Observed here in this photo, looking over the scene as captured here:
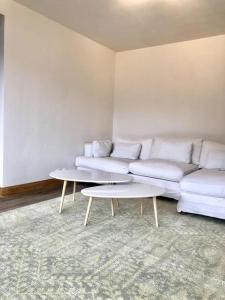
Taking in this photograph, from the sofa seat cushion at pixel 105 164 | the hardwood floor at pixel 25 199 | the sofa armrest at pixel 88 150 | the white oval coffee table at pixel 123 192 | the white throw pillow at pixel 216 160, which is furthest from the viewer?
the sofa armrest at pixel 88 150

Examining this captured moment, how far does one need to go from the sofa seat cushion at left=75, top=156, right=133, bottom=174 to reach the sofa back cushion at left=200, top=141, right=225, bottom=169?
115 cm

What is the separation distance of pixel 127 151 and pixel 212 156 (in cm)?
141

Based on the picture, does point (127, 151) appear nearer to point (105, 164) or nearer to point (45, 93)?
point (105, 164)

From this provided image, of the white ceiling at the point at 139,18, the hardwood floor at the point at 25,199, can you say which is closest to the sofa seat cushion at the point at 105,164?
the hardwood floor at the point at 25,199

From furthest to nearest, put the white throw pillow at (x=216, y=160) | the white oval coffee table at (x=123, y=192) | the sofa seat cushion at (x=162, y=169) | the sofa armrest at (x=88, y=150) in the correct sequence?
the sofa armrest at (x=88, y=150) → the white throw pillow at (x=216, y=160) → the sofa seat cushion at (x=162, y=169) → the white oval coffee table at (x=123, y=192)

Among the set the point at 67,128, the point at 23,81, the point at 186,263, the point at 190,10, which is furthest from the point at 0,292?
the point at 190,10

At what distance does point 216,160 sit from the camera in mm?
3465

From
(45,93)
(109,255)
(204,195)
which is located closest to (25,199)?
(45,93)

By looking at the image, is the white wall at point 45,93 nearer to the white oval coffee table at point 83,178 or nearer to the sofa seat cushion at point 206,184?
the white oval coffee table at point 83,178

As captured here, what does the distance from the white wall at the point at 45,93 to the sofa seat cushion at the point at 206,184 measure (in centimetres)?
218

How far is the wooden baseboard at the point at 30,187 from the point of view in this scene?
11.0 feet

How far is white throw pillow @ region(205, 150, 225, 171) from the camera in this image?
134 inches

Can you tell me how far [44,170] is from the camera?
3.87 metres

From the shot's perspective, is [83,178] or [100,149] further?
[100,149]
